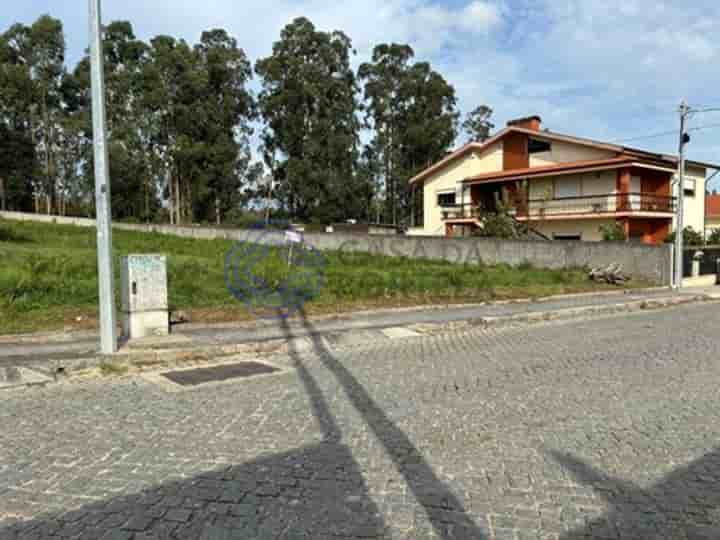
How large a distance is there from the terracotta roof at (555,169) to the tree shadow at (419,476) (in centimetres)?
2596

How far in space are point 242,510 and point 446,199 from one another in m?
36.2

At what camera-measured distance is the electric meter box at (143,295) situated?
8.67 meters

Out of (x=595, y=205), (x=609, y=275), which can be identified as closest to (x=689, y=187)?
(x=595, y=205)

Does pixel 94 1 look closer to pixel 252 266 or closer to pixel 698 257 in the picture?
pixel 252 266

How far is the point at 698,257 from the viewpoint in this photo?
20953 millimetres

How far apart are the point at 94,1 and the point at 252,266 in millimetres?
9323

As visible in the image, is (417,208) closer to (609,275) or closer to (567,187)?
(567,187)

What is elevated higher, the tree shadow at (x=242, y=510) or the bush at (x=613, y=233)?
the bush at (x=613, y=233)

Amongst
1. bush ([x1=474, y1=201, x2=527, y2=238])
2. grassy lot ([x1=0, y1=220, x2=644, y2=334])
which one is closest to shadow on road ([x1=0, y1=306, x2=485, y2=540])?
grassy lot ([x1=0, y1=220, x2=644, y2=334])

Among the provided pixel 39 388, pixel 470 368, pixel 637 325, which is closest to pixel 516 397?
pixel 470 368

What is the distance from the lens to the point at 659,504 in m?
3.55

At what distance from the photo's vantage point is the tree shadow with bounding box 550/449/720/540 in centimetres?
321

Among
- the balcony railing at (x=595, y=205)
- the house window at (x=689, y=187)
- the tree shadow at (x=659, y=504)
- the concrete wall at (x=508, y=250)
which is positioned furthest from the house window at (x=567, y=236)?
the tree shadow at (x=659, y=504)

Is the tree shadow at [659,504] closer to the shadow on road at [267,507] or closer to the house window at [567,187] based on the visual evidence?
the shadow on road at [267,507]
